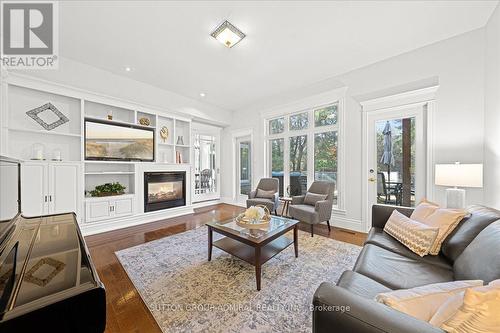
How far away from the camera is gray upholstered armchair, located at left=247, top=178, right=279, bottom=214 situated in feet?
13.4

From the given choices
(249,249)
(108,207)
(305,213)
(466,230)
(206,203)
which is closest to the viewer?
(466,230)

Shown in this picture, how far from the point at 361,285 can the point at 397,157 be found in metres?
2.86

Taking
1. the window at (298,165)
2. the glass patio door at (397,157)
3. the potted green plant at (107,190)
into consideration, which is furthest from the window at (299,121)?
the potted green plant at (107,190)

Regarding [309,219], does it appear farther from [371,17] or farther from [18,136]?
[18,136]

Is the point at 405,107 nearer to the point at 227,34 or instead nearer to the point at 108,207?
the point at 227,34

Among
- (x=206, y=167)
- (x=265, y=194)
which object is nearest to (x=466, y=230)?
(x=265, y=194)

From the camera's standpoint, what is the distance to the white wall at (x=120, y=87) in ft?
10.5

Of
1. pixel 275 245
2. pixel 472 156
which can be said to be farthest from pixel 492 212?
pixel 275 245

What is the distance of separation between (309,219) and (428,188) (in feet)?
5.82

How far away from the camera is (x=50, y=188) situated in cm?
304

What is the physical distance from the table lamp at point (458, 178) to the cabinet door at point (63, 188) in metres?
5.21

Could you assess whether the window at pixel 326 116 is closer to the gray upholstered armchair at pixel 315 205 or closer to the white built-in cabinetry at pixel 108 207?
the gray upholstered armchair at pixel 315 205

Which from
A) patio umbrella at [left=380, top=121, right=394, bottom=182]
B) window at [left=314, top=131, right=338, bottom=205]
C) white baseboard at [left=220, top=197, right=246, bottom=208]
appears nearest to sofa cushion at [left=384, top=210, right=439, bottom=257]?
patio umbrella at [left=380, top=121, right=394, bottom=182]

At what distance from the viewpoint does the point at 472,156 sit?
2.59 metres
